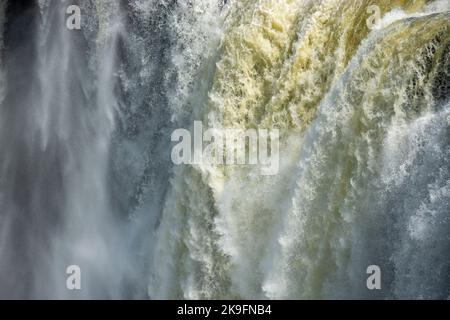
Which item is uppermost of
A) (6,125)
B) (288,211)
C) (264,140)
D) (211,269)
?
(6,125)

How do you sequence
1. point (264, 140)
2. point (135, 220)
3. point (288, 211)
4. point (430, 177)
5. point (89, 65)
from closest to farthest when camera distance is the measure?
point (430, 177), point (288, 211), point (264, 140), point (135, 220), point (89, 65)

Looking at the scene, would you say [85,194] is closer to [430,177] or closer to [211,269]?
[211,269]

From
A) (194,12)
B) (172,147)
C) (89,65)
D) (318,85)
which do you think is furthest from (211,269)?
(89,65)

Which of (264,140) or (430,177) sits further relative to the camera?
(264,140)

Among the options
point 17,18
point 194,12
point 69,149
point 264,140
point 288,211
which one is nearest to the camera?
point 288,211

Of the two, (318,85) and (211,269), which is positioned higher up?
(318,85)

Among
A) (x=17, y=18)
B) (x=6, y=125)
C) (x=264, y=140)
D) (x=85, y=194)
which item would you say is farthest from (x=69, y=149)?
(x=264, y=140)
